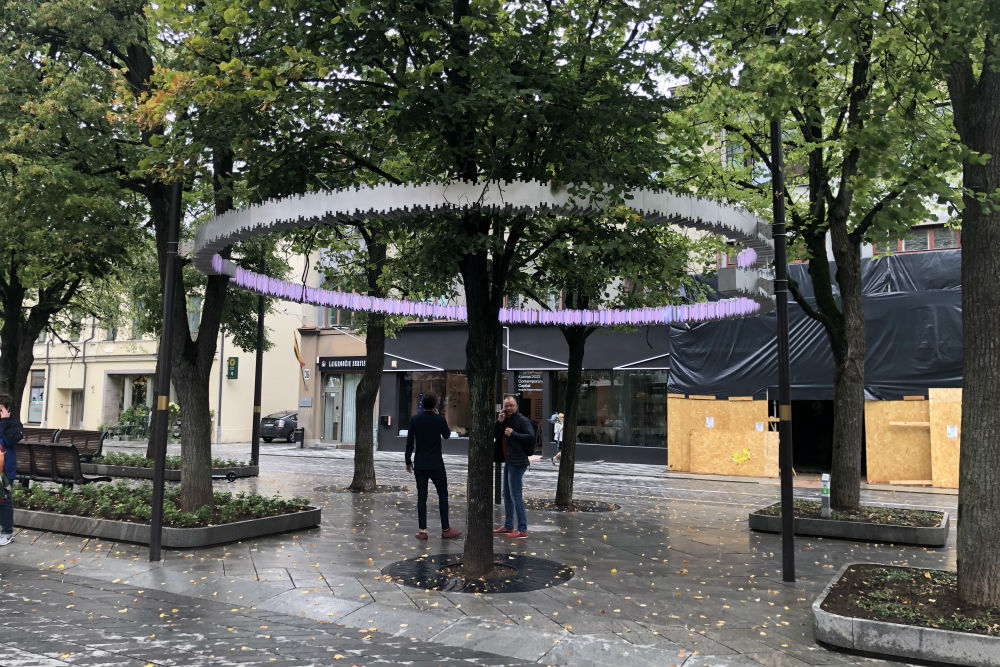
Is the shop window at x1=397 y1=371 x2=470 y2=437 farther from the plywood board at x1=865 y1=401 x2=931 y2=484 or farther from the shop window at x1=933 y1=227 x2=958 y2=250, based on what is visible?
the shop window at x1=933 y1=227 x2=958 y2=250

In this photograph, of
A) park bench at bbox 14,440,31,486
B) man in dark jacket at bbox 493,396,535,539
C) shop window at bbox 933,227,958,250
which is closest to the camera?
man in dark jacket at bbox 493,396,535,539

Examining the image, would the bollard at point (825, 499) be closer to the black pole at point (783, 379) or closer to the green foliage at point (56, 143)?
the black pole at point (783, 379)

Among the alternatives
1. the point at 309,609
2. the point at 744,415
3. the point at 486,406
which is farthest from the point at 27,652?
the point at 744,415

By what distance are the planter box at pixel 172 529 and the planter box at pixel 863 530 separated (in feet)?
22.1

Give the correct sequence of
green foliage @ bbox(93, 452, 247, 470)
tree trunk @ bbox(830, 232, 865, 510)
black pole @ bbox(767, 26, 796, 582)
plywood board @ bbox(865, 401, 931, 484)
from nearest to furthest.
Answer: black pole @ bbox(767, 26, 796, 582), tree trunk @ bbox(830, 232, 865, 510), green foliage @ bbox(93, 452, 247, 470), plywood board @ bbox(865, 401, 931, 484)

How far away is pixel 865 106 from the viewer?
7.15 metres

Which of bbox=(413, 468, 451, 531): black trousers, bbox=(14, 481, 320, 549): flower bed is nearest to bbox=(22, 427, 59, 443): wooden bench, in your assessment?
bbox=(14, 481, 320, 549): flower bed

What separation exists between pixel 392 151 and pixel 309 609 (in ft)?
18.2

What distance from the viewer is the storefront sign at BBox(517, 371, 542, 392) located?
28.1 m

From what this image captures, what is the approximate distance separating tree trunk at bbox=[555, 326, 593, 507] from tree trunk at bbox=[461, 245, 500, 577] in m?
5.40

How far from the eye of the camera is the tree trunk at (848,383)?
11.7 m

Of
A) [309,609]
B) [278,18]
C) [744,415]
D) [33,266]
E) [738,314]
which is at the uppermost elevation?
[278,18]

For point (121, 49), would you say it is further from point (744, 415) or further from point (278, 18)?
point (744, 415)

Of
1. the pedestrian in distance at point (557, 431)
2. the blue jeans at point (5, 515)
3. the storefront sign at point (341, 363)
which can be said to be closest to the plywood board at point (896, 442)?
the pedestrian in distance at point (557, 431)
